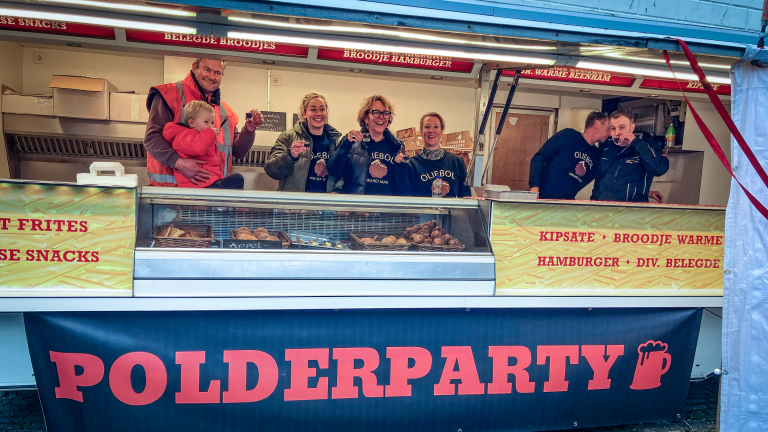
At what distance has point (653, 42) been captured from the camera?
2340 millimetres

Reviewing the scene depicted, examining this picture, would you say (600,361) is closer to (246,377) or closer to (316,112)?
(246,377)

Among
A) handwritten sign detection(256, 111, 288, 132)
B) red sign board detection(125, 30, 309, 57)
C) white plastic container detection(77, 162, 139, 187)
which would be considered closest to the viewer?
white plastic container detection(77, 162, 139, 187)

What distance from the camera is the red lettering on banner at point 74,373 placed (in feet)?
7.57

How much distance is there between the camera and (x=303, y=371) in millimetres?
2545

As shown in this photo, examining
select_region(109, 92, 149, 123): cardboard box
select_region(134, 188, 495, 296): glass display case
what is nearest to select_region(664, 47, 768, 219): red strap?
select_region(134, 188, 495, 296): glass display case

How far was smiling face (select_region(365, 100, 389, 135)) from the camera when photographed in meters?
3.97

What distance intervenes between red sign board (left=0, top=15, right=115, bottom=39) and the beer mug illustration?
402cm

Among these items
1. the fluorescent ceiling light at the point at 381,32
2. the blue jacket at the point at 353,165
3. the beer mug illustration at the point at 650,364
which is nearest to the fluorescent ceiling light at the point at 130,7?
the fluorescent ceiling light at the point at 381,32

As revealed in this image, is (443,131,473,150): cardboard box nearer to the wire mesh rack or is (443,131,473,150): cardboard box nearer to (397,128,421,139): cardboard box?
(397,128,421,139): cardboard box

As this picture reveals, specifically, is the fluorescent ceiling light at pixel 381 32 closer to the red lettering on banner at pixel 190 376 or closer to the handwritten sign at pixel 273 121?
the red lettering on banner at pixel 190 376

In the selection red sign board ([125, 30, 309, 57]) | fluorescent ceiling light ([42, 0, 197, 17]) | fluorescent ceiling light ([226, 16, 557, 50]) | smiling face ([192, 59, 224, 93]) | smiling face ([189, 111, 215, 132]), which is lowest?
smiling face ([189, 111, 215, 132])

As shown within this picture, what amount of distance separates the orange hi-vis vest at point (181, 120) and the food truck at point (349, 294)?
695 mm

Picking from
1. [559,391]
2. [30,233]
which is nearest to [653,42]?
[559,391]

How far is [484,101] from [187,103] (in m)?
2.13
